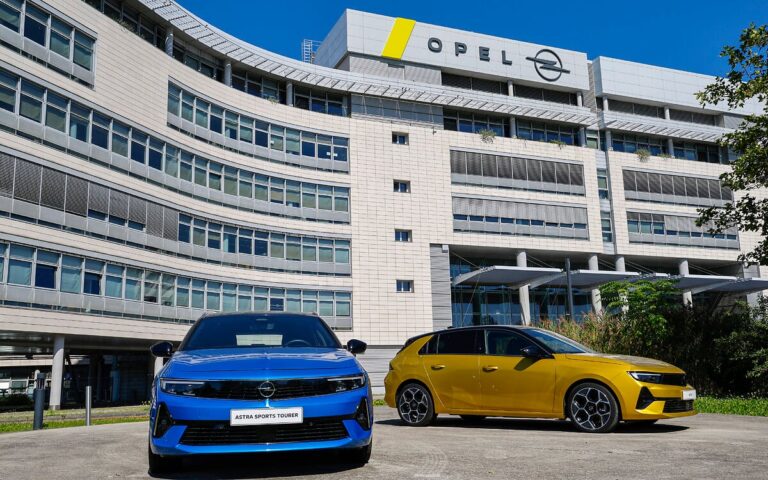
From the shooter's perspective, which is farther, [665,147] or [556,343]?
[665,147]

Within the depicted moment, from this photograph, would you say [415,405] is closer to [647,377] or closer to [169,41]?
[647,377]

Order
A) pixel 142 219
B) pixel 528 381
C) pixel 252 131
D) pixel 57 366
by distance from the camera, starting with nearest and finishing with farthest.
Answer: pixel 528 381
pixel 57 366
pixel 142 219
pixel 252 131

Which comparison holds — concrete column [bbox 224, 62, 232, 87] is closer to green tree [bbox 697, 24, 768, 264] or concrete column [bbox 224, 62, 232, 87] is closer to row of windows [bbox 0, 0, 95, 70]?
row of windows [bbox 0, 0, 95, 70]

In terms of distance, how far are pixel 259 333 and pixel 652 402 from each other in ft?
17.2

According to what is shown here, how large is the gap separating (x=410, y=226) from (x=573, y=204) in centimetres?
1209

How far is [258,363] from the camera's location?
20.4 ft

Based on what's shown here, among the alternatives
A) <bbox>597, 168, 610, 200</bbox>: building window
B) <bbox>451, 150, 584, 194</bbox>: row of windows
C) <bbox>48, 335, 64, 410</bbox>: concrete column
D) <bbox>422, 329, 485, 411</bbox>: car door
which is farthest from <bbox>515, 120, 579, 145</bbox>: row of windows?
<bbox>422, 329, 485, 411</bbox>: car door

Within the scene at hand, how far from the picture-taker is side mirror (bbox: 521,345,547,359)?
995 cm

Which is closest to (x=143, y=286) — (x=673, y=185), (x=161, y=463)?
(x=161, y=463)

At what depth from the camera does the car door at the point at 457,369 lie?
→ 34.4 feet

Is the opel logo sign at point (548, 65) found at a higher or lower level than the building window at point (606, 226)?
higher

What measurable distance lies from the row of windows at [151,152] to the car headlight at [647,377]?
2472 centimetres

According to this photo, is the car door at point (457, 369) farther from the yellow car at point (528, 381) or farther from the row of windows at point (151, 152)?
the row of windows at point (151, 152)

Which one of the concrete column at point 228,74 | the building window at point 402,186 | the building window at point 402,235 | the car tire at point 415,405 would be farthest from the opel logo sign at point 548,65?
the car tire at point 415,405
